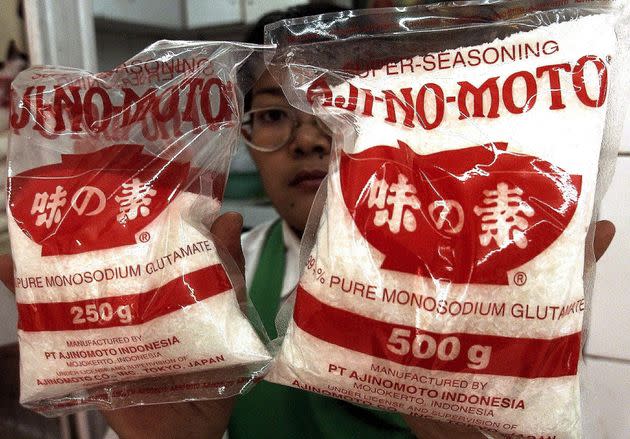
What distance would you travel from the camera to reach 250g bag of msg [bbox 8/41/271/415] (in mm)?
408

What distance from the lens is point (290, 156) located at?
77cm

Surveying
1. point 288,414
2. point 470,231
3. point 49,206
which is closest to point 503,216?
point 470,231

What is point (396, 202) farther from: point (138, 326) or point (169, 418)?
point (169, 418)

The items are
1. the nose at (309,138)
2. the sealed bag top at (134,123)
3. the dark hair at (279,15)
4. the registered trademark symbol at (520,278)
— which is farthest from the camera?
the dark hair at (279,15)

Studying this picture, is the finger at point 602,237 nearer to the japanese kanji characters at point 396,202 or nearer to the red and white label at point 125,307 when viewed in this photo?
the japanese kanji characters at point 396,202

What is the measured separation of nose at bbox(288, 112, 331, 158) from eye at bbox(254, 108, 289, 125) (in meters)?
0.05

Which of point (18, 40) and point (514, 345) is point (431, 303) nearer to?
point (514, 345)

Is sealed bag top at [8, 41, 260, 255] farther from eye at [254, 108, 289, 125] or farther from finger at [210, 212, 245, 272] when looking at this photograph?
eye at [254, 108, 289, 125]

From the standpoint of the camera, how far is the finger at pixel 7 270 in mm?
515

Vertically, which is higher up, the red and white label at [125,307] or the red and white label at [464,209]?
the red and white label at [464,209]

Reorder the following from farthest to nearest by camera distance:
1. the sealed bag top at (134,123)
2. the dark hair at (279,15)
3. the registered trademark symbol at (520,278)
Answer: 1. the dark hair at (279,15)
2. the sealed bag top at (134,123)
3. the registered trademark symbol at (520,278)

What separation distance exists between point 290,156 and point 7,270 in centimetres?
43

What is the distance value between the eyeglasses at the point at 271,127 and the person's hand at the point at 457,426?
0.45m

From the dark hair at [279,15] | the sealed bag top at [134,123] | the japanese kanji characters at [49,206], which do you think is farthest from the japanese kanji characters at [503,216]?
the dark hair at [279,15]
